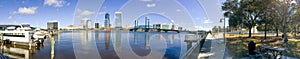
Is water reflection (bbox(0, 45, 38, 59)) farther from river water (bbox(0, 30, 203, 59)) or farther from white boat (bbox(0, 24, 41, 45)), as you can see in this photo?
white boat (bbox(0, 24, 41, 45))

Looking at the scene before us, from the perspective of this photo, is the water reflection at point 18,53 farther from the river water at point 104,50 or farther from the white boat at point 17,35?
the white boat at point 17,35

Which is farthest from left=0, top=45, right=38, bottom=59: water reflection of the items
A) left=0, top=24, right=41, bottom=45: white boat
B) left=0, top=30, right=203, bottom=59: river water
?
left=0, top=24, right=41, bottom=45: white boat

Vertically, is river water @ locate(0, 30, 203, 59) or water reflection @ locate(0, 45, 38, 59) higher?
river water @ locate(0, 30, 203, 59)

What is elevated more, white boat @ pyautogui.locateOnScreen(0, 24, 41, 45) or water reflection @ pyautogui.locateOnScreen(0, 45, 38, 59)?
white boat @ pyautogui.locateOnScreen(0, 24, 41, 45)

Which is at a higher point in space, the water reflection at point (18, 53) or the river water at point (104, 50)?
the river water at point (104, 50)

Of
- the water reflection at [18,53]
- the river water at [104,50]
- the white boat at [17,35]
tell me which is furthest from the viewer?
the white boat at [17,35]

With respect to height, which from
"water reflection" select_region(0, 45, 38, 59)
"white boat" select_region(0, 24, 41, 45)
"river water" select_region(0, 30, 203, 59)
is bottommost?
"water reflection" select_region(0, 45, 38, 59)

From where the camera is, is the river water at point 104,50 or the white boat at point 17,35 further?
the white boat at point 17,35

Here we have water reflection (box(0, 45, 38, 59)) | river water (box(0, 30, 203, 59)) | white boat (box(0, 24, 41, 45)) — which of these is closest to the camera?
river water (box(0, 30, 203, 59))

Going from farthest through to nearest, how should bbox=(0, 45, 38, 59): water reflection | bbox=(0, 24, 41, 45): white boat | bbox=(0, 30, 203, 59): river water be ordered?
bbox=(0, 24, 41, 45): white boat < bbox=(0, 45, 38, 59): water reflection < bbox=(0, 30, 203, 59): river water

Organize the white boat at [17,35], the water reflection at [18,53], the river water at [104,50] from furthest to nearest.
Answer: the white boat at [17,35]
the water reflection at [18,53]
the river water at [104,50]

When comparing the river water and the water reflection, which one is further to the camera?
the water reflection

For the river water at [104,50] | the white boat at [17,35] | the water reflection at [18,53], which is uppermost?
the white boat at [17,35]

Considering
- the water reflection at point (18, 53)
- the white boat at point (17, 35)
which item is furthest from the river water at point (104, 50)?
the white boat at point (17, 35)
